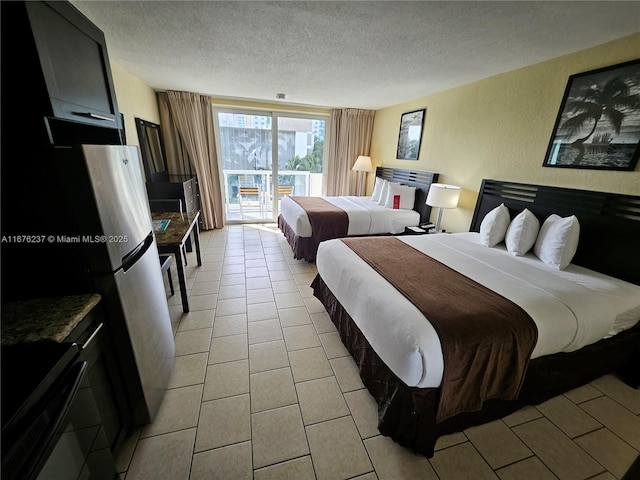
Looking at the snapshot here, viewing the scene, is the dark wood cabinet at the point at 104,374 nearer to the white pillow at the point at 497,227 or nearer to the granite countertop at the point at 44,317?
the granite countertop at the point at 44,317

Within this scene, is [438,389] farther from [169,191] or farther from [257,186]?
[257,186]

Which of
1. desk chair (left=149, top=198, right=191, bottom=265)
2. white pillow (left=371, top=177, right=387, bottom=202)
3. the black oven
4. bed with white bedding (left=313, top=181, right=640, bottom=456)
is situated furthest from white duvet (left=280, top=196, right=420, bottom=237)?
the black oven

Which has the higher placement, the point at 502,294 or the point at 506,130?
the point at 506,130

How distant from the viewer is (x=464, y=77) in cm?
287

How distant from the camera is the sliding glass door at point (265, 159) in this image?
4855 mm

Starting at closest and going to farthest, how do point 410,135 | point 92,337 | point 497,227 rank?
point 92,337 < point 497,227 < point 410,135

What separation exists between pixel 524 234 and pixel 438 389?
174cm

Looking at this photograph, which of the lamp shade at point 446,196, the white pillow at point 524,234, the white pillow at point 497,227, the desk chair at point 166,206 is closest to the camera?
the white pillow at point 524,234

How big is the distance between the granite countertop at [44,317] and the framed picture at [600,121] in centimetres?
338

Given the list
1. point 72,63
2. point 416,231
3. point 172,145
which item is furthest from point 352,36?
point 172,145

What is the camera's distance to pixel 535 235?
226 centimetres

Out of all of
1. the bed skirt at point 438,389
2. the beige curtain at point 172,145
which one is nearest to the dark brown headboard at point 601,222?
the bed skirt at point 438,389

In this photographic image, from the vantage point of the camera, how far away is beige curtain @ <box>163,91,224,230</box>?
166 inches

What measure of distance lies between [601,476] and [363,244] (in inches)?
72.9
